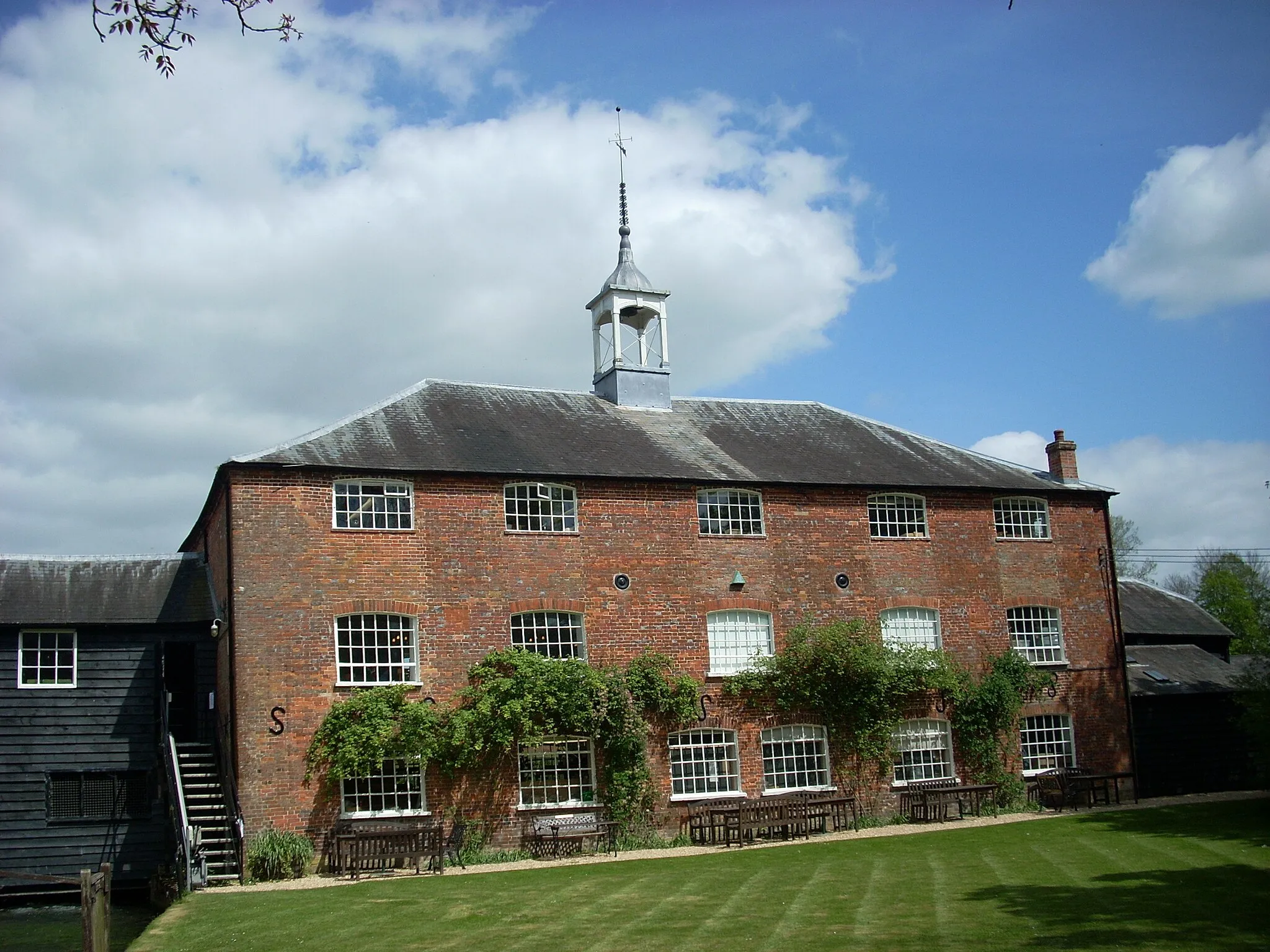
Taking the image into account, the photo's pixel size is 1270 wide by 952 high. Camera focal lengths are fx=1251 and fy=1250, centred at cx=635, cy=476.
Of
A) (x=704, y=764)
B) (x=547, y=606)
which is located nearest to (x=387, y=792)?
(x=547, y=606)

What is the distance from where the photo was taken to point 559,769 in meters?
21.8

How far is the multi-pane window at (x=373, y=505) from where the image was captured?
70.4 feet

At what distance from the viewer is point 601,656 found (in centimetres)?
2245

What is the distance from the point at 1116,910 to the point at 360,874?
1153 cm

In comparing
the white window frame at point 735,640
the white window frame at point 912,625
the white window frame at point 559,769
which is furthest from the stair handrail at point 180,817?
the white window frame at point 912,625

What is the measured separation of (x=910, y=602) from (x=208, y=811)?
13.6m

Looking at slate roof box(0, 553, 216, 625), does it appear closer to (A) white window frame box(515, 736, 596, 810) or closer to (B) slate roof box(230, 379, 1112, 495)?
(B) slate roof box(230, 379, 1112, 495)

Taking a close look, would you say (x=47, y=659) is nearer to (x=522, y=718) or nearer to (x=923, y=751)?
(x=522, y=718)

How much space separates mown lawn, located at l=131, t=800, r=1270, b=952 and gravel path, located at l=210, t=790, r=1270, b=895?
707mm

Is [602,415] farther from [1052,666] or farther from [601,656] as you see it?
[1052,666]

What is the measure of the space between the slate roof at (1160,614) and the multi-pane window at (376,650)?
17.2m

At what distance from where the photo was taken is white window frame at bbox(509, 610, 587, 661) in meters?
22.2

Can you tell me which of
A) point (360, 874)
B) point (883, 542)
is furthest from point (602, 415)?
point (360, 874)

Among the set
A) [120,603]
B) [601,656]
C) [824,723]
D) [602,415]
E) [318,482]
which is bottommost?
[824,723]
